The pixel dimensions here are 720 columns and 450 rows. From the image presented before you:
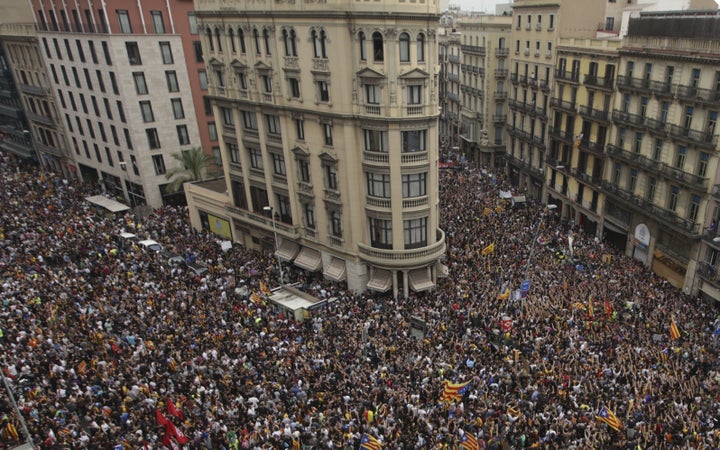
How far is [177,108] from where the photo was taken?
200 ft

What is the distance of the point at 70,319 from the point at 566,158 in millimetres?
49498

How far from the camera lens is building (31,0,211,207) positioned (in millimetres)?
→ 56500

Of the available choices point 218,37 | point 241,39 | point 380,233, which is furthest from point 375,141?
point 218,37

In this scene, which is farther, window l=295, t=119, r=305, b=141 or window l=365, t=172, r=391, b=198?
window l=295, t=119, r=305, b=141

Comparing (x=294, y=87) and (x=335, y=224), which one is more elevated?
(x=294, y=87)

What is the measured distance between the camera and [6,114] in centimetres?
8619

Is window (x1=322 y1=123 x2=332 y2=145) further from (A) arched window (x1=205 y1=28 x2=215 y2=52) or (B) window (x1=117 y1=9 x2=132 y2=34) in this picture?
(B) window (x1=117 y1=9 x2=132 y2=34)

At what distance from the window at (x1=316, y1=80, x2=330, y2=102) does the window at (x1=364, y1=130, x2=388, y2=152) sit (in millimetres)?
4025

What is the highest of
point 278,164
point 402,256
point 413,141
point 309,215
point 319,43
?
point 319,43

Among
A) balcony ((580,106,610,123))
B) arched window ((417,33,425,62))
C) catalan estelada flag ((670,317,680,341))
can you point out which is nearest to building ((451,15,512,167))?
balcony ((580,106,610,123))

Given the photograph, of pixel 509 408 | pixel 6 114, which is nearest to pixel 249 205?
pixel 509 408

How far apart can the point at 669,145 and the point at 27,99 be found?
86294mm

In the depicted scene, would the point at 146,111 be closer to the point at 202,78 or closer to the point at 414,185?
the point at 202,78

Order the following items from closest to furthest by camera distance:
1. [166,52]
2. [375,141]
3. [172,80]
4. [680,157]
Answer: [375,141]
[680,157]
[166,52]
[172,80]
